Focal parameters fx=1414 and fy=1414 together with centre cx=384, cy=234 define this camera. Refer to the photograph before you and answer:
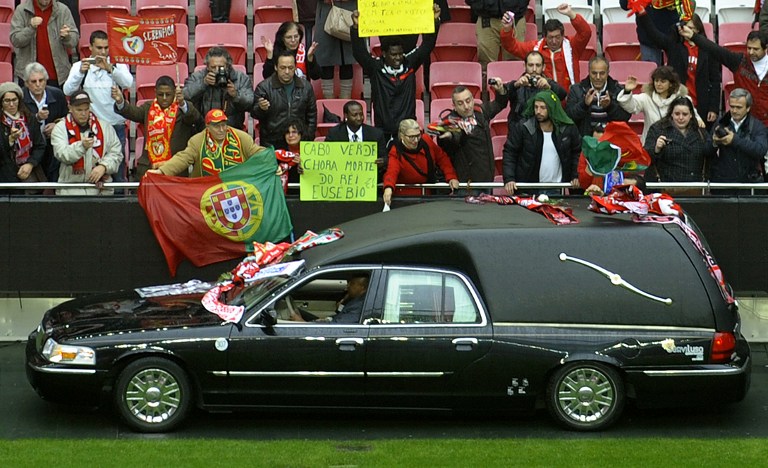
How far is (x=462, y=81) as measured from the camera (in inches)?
708

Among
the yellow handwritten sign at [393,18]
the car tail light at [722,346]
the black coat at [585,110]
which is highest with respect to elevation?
the yellow handwritten sign at [393,18]

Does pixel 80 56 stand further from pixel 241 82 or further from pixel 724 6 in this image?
pixel 724 6

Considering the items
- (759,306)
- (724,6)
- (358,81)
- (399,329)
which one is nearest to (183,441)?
(399,329)

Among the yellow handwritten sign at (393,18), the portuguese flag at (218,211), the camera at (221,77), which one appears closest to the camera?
the portuguese flag at (218,211)

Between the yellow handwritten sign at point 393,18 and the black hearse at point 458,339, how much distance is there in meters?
4.84

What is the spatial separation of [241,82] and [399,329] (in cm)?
521

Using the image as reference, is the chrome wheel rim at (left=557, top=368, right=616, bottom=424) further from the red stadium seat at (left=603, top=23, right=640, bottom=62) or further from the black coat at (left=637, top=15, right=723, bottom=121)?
the red stadium seat at (left=603, top=23, right=640, bottom=62)

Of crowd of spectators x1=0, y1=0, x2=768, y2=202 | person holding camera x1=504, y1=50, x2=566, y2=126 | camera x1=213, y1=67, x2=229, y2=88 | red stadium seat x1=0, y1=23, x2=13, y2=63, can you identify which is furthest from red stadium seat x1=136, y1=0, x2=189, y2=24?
person holding camera x1=504, y1=50, x2=566, y2=126

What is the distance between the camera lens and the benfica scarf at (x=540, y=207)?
1194 cm

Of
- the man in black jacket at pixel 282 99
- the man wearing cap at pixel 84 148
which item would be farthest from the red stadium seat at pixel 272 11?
the man wearing cap at pixel 84 148

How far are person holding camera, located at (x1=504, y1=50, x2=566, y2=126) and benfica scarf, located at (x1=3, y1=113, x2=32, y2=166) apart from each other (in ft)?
17.3

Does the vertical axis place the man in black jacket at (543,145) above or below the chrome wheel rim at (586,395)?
above

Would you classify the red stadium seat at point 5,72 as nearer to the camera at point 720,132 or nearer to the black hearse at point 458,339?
the black hearse at point 458,339

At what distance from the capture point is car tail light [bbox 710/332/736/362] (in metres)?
11.5
